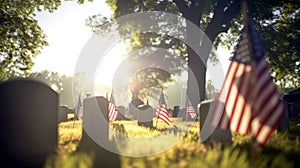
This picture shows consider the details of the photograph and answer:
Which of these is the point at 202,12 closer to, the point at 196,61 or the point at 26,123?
the point at 196,61

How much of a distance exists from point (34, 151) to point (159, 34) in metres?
25.3

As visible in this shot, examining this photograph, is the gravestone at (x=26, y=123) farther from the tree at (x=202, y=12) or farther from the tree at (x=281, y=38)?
the tree at (x=281, y=38)

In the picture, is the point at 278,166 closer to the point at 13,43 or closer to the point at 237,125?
the point at 237,125

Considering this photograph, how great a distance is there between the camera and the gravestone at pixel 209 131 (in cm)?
1035

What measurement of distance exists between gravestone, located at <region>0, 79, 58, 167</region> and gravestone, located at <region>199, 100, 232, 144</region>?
4.71m

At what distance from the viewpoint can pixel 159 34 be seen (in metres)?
31.8

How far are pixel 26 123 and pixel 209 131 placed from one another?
17.9ft

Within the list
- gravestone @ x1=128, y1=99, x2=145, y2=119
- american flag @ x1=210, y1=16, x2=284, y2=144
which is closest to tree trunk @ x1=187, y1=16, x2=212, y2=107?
gravestone @ x1=128, y1=99, x2=145, y2=119

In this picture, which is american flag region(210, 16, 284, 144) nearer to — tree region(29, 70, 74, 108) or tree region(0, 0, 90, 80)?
tree region(0, 0, 90, 80)

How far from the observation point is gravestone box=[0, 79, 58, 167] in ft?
24.0

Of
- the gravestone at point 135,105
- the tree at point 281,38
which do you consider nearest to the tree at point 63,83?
the gravestone at point 135,105

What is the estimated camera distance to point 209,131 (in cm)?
1076

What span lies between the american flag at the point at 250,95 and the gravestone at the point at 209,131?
110 inches

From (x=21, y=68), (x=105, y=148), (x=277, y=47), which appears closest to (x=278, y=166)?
(x=105, y=148)
